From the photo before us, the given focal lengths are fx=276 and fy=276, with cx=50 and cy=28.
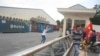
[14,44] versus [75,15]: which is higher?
[75,15]

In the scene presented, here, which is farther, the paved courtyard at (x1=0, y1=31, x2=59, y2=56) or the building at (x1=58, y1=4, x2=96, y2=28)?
the building at (x1=58, y1=4, x2=96, y2=28)

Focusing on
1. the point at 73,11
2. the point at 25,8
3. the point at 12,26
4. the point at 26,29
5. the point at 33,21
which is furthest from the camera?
the point at 25,8

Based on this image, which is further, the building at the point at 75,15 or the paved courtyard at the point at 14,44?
the building at the point at 75,15

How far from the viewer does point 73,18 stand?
2644cm

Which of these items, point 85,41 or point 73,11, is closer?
point 85,41

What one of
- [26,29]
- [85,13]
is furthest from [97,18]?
[85,13]

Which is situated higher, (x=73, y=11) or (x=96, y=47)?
(x=73, y=11)

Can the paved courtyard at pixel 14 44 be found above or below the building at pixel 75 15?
below

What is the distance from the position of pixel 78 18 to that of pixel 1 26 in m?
20.2

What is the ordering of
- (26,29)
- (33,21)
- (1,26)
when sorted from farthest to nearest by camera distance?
1. (33,21)
2. (26,29)
3. (1,26)

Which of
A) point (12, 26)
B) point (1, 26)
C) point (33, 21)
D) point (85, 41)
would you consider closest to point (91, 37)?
point (85, 41)

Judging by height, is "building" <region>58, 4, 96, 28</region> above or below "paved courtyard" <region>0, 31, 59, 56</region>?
above

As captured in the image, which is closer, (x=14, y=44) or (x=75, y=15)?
(x=14, y=44)

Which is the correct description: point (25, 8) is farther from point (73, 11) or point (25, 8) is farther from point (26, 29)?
point (73, 11)
